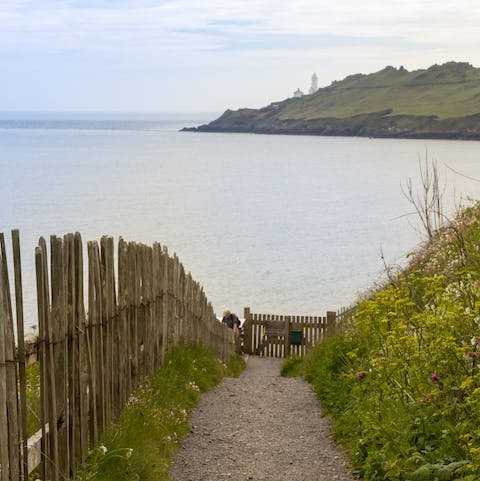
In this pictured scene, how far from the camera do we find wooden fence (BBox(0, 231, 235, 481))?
16.3 ft

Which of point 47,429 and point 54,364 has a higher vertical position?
point 54,364

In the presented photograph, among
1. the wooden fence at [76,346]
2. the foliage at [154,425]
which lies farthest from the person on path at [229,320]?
the wooden fence at [76,346]

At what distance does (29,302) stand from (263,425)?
25936mm

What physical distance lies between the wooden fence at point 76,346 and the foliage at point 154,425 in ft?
0.54

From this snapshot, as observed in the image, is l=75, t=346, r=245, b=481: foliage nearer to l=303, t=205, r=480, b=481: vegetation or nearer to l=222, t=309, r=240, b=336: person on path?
l=303, t=205, r=480, b=481: vegetation

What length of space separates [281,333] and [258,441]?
15.0 meters

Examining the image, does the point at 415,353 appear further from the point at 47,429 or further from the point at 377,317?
the point at 47,429

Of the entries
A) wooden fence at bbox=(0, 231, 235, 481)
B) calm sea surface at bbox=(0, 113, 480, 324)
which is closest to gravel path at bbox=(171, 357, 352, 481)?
wooden fence at bbox=(0, 231, 235, 481)

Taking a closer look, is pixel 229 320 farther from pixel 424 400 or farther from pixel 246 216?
pixel 246 216

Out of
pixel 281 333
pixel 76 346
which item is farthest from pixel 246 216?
pixel 76 346

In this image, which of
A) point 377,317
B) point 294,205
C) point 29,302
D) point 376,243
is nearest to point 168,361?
point 377,317

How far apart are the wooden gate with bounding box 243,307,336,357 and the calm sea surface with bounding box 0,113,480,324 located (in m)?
3.57

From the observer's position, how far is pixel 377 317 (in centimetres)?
783

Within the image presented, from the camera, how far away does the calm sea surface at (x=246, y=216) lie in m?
41.2
